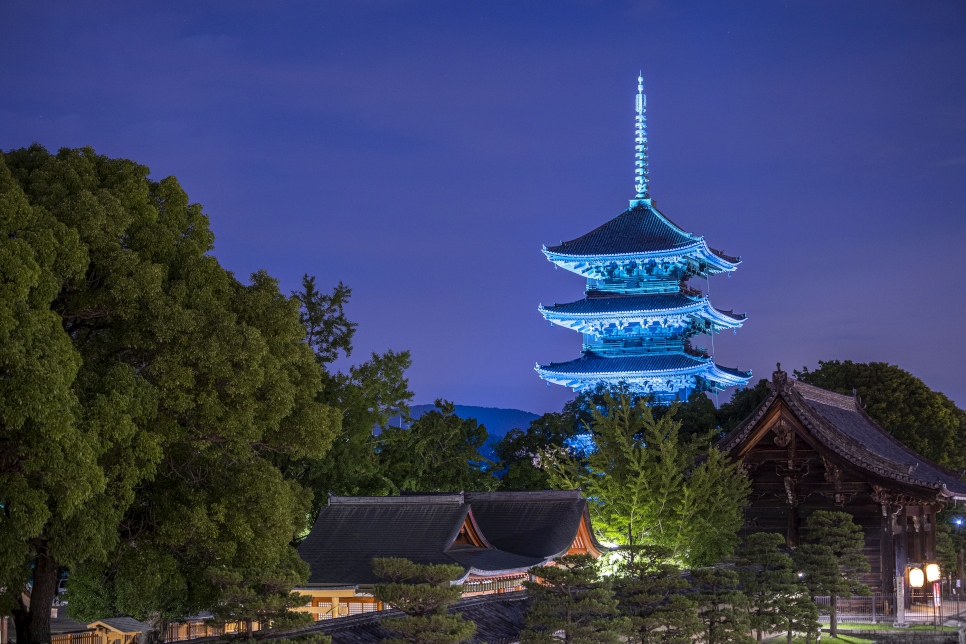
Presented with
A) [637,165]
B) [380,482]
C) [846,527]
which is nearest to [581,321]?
[637,165]

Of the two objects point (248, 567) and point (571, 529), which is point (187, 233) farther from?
point (571, 529)

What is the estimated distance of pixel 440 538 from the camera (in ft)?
116

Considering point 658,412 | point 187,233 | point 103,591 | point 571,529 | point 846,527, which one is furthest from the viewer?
point 658,412

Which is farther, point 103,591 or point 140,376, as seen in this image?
point 103,591

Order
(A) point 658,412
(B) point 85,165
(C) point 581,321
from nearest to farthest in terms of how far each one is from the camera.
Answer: (B) point 85,165, (A) point 658,412, (C) point 581,321

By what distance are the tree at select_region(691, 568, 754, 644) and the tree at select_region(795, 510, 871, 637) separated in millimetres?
5127

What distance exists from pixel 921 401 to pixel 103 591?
43.9 meters

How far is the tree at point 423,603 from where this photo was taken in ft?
60.3

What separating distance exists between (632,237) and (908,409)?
64.3 ft

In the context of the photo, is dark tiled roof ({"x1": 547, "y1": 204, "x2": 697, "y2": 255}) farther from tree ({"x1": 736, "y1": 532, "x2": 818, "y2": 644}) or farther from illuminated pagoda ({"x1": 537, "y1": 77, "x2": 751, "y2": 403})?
tree ({"x1": 736, "y1": 532, "x2": 818, "y2": 644})

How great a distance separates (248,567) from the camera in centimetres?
1953

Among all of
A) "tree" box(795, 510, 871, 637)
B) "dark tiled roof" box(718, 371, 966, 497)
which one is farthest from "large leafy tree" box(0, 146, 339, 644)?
"dark tiled roof" box(718, 371, 966, 497)

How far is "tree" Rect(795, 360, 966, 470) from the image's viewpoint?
56562 mm

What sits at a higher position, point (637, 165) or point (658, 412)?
point (637, 165)
